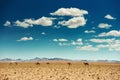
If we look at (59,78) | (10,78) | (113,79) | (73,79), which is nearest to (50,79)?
(59,78)

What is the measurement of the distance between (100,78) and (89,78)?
119 cm

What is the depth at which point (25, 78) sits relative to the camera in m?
22.2

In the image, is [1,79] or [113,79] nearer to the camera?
A: [1,79]

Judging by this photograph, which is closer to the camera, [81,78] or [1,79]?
[1,79]

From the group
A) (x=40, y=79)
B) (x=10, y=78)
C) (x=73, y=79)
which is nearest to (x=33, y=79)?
(x=40, y=79)

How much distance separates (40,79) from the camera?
2209cm

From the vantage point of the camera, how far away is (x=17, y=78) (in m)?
22.2

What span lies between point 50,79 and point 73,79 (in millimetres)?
2349

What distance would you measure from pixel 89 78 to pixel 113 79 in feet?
8.24

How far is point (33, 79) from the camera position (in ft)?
72.0

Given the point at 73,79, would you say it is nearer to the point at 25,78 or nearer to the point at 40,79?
the point at 40,79

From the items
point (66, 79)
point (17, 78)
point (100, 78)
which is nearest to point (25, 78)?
point (17, 78)

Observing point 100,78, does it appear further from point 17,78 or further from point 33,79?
point 17,78

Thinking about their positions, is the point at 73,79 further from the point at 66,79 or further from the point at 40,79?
the point at 40,79
